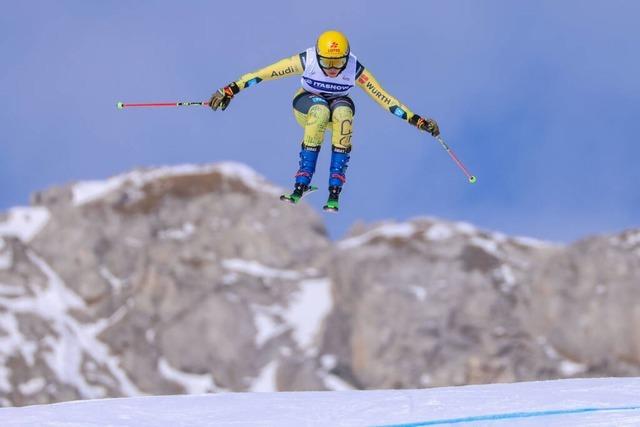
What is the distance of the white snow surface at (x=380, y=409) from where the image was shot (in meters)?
12.6

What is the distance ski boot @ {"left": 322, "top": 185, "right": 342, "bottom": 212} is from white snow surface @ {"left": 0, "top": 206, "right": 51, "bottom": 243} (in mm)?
103635

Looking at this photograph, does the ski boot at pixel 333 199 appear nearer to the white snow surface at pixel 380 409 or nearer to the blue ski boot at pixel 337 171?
the blue ski boot at pixel 337 171

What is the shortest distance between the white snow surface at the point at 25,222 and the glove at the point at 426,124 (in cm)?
10377

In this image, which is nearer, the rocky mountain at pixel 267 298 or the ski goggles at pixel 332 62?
the ski goggles at pixel 332 62

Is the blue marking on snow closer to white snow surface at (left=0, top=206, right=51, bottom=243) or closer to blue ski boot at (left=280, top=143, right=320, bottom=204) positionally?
blue ski boot at (left=280, top=143, right=320, bottom=204)

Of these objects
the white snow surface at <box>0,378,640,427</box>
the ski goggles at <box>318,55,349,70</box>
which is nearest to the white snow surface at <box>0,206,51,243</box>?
the ski goggles at <box>318,55,349,70</box>

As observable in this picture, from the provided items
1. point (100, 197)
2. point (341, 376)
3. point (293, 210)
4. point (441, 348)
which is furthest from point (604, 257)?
point (100, 197)

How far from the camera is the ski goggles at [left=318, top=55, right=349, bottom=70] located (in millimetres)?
Answer: 16062

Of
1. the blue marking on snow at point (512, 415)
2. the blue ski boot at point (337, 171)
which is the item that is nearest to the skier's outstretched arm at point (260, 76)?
the blue ski boot at point (337, 171)

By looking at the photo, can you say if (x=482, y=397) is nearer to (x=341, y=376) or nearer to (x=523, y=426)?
(x=523, y=426)

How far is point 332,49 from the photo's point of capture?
15914mm

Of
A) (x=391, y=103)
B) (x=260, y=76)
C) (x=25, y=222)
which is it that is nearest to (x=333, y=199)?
(x=391, y=103)

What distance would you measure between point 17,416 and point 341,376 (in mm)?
84789

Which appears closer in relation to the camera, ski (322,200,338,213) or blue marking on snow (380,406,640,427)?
blue marking on snow (380,406,640,427)
